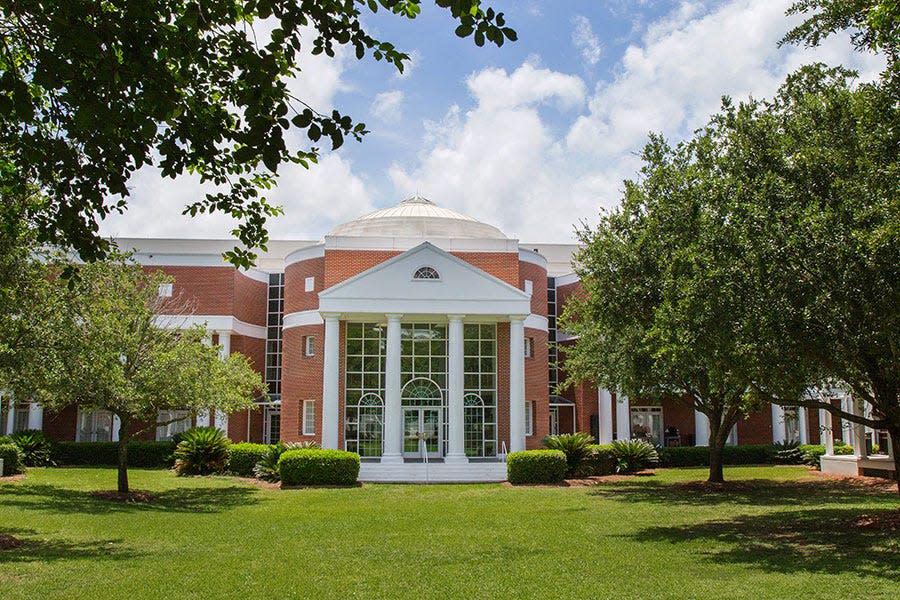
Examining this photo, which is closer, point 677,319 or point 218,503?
point 677,319

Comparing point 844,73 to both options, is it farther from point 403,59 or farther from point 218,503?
point 218,503

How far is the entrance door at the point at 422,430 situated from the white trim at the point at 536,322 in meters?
7.04

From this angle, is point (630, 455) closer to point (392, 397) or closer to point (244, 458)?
point (392, 397)

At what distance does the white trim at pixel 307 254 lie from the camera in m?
38.6

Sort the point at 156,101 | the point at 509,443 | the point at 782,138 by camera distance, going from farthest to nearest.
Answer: the point at 509,443, the point at 782,138, the point at 156,101

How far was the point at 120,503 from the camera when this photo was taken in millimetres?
22016

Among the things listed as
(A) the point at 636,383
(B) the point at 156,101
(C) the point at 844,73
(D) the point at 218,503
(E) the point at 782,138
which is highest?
(C) the point at 844,73

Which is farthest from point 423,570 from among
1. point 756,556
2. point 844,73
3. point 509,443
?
point 509,443

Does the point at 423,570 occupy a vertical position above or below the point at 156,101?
below

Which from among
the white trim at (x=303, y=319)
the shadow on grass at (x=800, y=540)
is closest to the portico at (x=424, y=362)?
the white trim at (x=303, y=319)

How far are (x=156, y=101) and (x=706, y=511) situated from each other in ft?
55.2

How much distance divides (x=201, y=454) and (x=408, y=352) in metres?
9.11

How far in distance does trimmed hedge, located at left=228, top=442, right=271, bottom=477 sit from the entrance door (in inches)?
243

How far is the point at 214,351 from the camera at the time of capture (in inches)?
965
